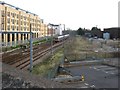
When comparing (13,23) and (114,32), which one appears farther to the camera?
(114,32)

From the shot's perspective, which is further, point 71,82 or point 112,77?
point 112,77

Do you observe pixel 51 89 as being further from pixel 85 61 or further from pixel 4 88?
pixel 85 61

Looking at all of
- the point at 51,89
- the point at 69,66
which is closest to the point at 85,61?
the point at 69,66

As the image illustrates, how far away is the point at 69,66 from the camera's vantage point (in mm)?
34656

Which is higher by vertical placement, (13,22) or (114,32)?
(13,22)

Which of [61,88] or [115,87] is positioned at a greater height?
[61,88]

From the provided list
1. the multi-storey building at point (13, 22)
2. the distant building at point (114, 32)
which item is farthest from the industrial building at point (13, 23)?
the distant building at point (114, 32)

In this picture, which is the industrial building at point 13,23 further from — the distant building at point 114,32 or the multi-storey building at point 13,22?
the distant building at point 114,32

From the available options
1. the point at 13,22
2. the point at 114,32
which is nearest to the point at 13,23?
the point at 13,22

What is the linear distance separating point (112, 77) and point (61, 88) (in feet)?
59.0

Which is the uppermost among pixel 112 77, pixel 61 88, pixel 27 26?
pixel 27 26

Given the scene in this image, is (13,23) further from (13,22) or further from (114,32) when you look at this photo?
(114,32)

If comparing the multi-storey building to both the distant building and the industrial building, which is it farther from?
the distant building

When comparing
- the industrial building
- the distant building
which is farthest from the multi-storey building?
the distant building
